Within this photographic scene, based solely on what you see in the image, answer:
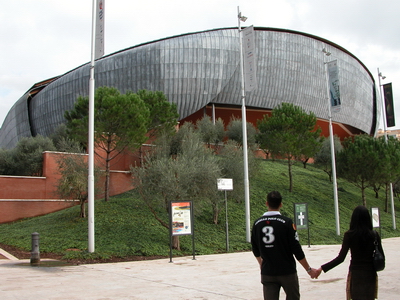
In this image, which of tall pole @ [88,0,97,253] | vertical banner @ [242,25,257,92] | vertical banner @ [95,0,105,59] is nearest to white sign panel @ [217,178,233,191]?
tall pole @ [88,0,97,253]

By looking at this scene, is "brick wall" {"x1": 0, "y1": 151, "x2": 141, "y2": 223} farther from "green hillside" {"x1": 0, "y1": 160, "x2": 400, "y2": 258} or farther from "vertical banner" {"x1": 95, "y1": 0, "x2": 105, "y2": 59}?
"vertical banner" {"x1": 95, "y1": 0, "x2": 105, "y2": 59}

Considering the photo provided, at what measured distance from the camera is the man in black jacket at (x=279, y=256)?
443cm

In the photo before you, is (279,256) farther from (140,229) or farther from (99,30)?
(140,229)

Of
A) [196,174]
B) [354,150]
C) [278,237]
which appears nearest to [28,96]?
[354,150]

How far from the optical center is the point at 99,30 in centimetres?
1556

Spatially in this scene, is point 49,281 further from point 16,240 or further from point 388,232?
point 388,232

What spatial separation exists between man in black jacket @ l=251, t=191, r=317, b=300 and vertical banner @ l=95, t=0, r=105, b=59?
1260 cm

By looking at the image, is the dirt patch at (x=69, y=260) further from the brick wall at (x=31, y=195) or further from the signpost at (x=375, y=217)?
the signpost at (x=375, y=217)

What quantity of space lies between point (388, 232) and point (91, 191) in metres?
20.7

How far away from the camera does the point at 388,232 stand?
26812mm

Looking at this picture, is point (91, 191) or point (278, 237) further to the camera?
point (91, 191)

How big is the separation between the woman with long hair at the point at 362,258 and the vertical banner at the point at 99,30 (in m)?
13.0

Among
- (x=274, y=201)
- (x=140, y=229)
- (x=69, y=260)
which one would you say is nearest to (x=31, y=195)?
(x=140, y=229)

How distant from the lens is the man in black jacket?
443 cm
